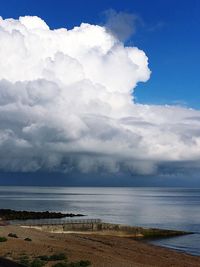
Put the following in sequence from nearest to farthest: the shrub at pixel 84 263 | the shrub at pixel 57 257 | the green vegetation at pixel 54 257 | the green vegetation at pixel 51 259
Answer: the green vegetation at pixel 51 259 → the shrub at pixel 84 263 → the green vegetation at pixel 54 257 → the shrub at pixel 57 257

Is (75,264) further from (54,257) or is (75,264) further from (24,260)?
(24,260)

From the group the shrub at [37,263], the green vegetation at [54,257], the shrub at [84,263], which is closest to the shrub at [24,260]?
the shrub at [37,263]

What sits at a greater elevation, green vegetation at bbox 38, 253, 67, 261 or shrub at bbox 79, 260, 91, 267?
green vegetation at bbox 38, 253, 67, 261

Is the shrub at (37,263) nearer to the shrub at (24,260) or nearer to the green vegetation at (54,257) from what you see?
the shrub at (24,260)

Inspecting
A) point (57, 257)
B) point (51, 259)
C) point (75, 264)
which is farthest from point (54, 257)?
point (75, 264)

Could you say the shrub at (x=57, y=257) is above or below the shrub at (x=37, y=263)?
above

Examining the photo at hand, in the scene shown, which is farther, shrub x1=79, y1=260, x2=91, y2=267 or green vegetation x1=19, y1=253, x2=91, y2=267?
shrub x1=79, y1=260, x2=91, y2=267

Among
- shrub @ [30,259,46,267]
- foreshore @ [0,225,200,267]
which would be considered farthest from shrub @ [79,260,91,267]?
shrub @ [30,259,46,267]

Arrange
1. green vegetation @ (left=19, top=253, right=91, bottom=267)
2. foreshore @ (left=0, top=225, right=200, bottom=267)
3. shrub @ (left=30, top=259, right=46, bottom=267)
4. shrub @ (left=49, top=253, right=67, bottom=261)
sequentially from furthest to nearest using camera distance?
foreshore @ (left=0, top=225, right=200, bottom=267) → shrub @ (left=49, top=253, right=67, bottom=261) → green vegetation @ (left=19, top=253, right=91, bottom=267) → shrub @ (left=30, top=259, right=46, bottom=267)

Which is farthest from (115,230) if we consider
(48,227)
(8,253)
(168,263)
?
(8,253)

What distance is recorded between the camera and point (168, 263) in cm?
4666

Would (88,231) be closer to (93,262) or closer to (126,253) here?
(126,253)

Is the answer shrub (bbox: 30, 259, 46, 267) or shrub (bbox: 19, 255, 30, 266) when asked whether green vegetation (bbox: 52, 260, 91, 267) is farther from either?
shrub (bbox: 19, 255, 30, 266)

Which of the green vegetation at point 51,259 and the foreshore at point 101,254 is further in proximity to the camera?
the foreshore at point 101,254
